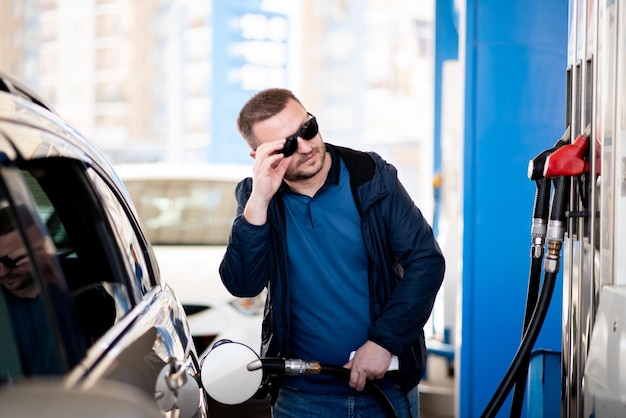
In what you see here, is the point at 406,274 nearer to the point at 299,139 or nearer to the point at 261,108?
the point at 299,139

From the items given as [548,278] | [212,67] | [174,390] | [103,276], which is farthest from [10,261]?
[212,67]

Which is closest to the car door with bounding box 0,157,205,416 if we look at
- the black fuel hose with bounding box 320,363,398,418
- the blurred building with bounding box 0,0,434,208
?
the black fuel hose with bounding box 320,363,398,418

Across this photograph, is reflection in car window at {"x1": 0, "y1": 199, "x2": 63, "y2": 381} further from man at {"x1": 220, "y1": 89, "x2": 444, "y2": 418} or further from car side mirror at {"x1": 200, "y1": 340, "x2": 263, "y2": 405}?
man at {"x1": 220, "y1": 89, "x2": 444, "y2": 418}

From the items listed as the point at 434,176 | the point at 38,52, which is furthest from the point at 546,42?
the point at 38,52

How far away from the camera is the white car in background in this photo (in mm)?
6059

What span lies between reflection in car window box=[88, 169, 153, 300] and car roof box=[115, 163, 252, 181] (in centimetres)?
486

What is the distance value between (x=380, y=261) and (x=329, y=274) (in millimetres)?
182

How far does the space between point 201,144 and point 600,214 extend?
32118 millimetres

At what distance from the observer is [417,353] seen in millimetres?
3400

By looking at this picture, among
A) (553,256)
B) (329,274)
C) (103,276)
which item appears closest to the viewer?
(103,276)

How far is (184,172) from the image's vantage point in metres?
7.41

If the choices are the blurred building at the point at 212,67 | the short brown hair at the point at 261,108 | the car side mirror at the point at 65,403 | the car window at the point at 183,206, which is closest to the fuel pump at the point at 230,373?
the short brown hair at the point at 261,108

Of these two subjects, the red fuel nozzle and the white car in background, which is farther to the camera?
the white car in background

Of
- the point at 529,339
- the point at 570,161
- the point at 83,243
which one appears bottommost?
the point at 529,339
